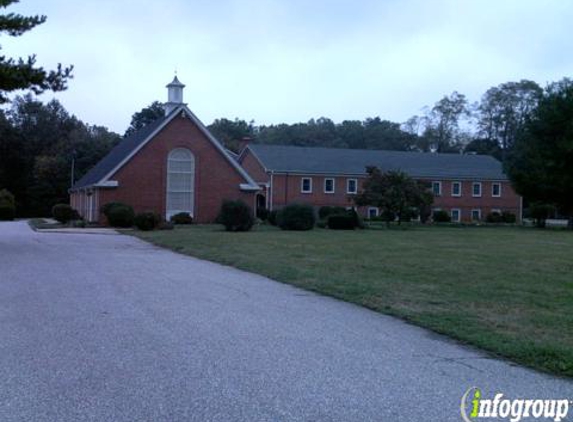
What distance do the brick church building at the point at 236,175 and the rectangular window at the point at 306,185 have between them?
9 cm

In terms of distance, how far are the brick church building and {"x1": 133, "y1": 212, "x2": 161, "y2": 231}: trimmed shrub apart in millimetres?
6806

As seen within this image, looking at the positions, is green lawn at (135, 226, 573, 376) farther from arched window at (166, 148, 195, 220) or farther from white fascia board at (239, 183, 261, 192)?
white fascia board at (239, 183, 261, 192)

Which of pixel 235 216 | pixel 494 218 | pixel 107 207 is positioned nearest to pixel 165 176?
pixel 107 207

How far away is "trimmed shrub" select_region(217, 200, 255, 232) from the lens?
38.6 meters

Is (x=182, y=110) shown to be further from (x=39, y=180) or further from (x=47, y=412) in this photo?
(x=47, y=412)

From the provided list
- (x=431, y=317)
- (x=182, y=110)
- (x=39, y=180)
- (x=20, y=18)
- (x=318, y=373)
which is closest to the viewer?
(x=318, y=373)

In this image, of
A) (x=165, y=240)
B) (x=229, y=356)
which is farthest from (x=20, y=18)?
(x=229, y=356)

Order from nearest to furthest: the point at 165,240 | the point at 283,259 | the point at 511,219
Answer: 1. the point at 283,259
2. the point at 165,240
3. the point at 511,219

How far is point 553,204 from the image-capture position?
57.3 metres

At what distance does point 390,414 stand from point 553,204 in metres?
55.4

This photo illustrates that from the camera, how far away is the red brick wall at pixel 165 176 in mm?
46906

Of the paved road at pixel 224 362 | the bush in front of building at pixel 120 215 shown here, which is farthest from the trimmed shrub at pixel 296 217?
the paved road at pixel 224 362

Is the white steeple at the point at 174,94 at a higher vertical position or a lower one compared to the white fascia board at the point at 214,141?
higher

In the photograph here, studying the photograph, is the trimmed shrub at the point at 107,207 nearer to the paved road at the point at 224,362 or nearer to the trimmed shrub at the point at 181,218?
the trimmed shrub at the point at 181,218
